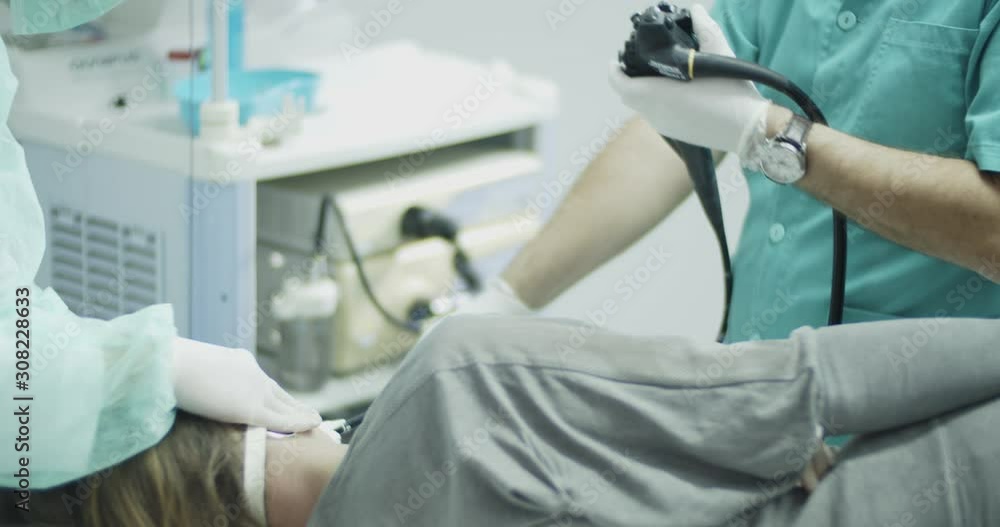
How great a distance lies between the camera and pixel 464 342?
3.81ft

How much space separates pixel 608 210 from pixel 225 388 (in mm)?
681

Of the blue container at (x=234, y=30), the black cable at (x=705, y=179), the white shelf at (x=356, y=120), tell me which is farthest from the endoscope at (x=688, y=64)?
the blue container at (x=234, y=30)

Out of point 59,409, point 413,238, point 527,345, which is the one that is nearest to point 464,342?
point 527,345

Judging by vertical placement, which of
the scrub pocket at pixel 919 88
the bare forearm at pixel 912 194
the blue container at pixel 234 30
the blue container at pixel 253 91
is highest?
the scrub pocket at pixel 919 88

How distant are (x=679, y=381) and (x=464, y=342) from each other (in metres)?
→ 0.22

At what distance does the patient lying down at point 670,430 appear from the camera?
111 centimetres

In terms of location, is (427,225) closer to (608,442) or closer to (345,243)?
(345,243)

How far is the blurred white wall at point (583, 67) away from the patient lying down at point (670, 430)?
66.9 inches

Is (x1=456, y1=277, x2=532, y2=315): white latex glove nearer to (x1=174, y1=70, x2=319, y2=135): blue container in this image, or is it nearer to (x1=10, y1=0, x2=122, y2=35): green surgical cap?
(x1=174, y1=70, x2=319, y2=135): blue container

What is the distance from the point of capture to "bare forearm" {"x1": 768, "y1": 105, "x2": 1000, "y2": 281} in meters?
1.28

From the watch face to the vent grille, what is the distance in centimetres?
103

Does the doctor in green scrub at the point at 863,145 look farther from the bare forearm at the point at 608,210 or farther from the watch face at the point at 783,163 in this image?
the bare forearm at the point at 608,210

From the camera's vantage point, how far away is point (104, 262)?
1914 millimetres

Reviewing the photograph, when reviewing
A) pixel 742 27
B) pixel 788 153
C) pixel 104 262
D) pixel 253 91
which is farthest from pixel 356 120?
pixel 788 153
